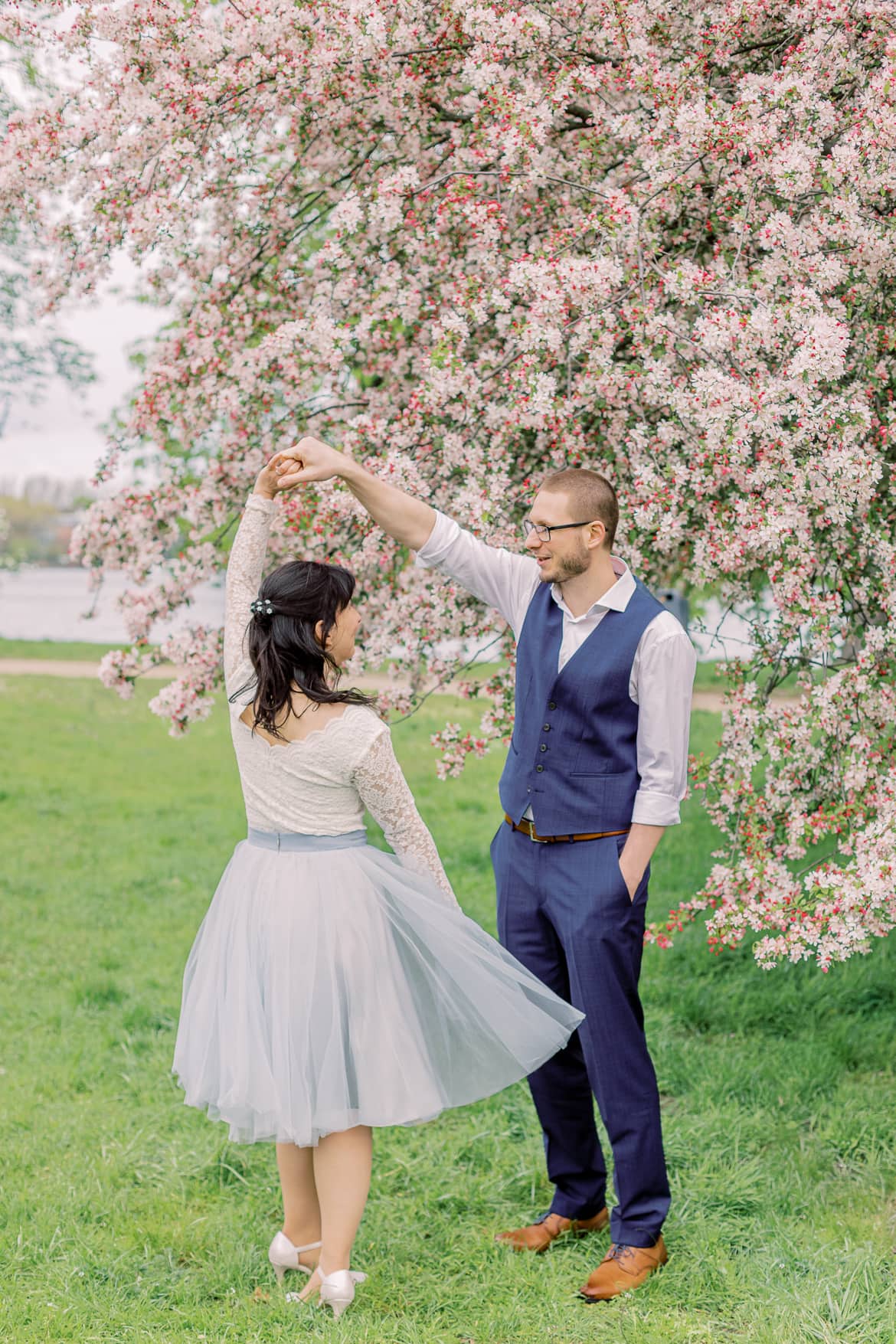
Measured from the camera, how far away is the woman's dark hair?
338cm

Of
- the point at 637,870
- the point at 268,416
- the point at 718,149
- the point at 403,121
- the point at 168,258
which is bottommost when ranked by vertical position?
the point at 637,870

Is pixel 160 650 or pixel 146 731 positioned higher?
pixel 160 650

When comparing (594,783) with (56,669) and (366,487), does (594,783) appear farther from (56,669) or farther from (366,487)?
(56,669)

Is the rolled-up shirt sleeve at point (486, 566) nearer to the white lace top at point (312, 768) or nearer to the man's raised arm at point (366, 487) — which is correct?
the man's raised arm at point (366, 487)

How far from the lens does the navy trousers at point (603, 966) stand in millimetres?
3639

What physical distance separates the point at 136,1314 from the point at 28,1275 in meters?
0.47

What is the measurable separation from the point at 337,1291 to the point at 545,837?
1413 mm

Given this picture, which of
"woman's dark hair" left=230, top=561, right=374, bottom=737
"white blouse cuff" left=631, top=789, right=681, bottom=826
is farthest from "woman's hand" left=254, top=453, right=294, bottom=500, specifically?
"white blouse cuff" left=631, top=789, right=681, bottom=826

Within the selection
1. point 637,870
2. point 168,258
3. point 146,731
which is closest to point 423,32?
point 168,258

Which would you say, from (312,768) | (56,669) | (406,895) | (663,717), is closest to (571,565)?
(663,717)

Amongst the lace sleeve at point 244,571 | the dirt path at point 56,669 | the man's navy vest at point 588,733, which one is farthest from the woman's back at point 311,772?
the dirt path at point 56,669

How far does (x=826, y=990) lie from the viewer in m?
6.28

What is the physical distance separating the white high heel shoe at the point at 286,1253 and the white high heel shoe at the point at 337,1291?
0.22m

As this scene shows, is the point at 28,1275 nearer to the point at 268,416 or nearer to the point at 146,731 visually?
the point at 268,416
